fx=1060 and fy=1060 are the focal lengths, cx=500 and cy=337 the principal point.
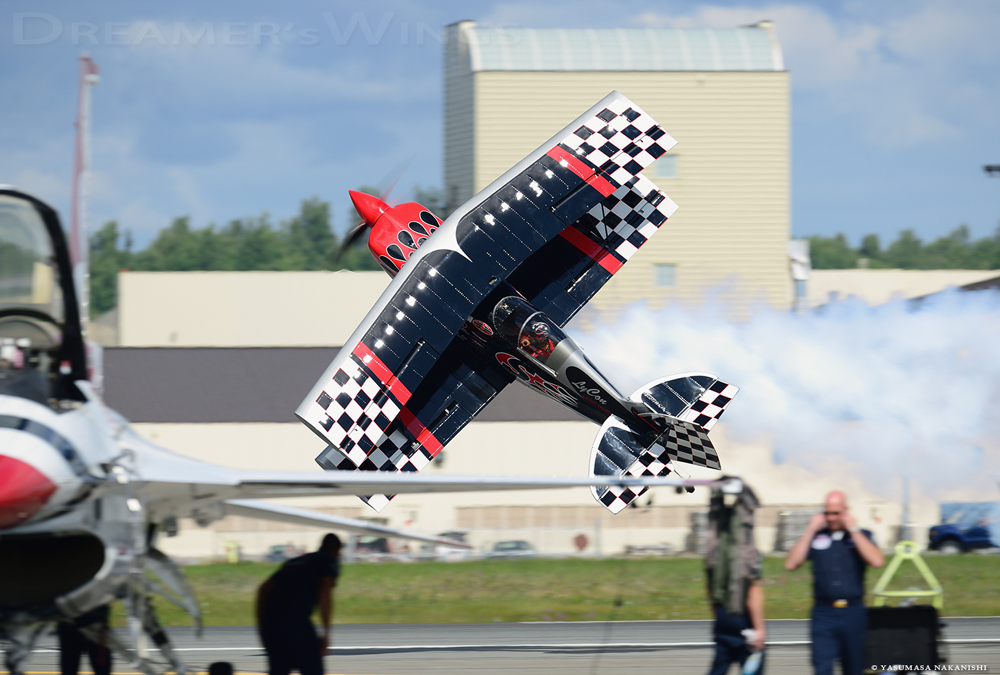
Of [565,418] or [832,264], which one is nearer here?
[565,418]

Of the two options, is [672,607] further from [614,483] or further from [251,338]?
[251,338]

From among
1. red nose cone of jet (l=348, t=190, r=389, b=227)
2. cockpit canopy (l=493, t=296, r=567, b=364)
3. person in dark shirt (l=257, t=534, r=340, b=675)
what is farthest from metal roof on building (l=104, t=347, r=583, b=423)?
person in dark shirt (l=257, t=534, r=340, b=675)

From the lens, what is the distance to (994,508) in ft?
87.7

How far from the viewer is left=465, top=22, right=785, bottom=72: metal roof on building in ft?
126

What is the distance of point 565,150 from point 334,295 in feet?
82.1

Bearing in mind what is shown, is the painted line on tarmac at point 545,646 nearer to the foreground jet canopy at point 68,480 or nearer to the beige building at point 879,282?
the foreground jet canopy at point 68,480

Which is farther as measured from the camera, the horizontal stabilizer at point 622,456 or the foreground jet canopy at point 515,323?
the horizontal stabilizer at point 622,456

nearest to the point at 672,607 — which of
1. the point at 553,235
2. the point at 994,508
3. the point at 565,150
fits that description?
the point at 553,235

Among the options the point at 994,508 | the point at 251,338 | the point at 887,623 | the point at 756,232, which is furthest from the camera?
the point at 251,338

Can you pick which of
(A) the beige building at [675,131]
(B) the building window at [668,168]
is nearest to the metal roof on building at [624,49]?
(A) the beige building at [675,131]

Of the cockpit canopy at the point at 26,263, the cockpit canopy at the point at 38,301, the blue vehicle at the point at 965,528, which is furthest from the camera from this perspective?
the blue vehicle at the point at 965,528

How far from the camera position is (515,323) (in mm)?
15070

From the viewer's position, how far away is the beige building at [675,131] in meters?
37.4

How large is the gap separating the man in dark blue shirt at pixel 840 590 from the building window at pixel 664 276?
30.4 metres
